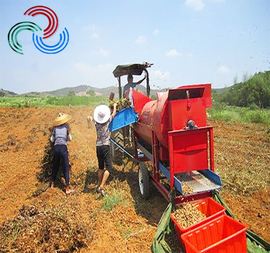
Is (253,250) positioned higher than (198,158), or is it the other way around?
(198,158)

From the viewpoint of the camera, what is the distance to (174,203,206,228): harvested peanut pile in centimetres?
500

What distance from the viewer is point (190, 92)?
5.53m

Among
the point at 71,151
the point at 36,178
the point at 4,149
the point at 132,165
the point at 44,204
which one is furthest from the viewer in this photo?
the point at 4,149

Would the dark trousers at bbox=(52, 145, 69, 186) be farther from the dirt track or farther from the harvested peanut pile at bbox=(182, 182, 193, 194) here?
the harvested peanut pile at bbox=(182, 182, 193, 194)

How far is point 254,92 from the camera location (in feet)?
110

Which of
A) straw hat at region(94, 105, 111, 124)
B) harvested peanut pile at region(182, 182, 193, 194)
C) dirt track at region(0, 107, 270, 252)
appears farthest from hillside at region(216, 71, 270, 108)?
harvested peanut pile at region(182, 182, 193, 194)

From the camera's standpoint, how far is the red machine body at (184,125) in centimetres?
541

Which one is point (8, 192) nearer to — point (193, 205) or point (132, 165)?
point (132, 165)

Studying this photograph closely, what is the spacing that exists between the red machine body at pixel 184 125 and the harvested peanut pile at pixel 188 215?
662 mm

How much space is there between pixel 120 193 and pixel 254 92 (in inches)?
1182

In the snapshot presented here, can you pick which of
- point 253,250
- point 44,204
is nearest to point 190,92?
point 253,250

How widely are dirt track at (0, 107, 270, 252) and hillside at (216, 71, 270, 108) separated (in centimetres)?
2224

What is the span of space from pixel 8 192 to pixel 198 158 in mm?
5079

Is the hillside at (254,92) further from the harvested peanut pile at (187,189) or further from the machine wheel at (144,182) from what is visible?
the harvested peanut pile at (187,189)
